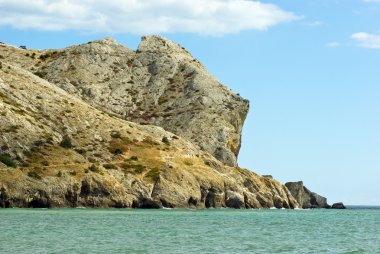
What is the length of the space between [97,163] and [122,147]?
15.2 meters

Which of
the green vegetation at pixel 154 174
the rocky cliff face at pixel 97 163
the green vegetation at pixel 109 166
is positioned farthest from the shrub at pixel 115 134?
the green vegetation at pixel 154 174

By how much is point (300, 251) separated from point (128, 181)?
82766 millimetres

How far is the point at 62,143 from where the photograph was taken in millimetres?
140625

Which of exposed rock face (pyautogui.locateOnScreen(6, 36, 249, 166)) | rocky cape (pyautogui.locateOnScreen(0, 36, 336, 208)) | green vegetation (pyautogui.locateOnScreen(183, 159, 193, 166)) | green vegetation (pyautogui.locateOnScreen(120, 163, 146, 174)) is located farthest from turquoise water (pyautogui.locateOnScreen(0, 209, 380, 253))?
exposed rock face (pyautogui.locateOnScreen(6, 36, 249, 166))

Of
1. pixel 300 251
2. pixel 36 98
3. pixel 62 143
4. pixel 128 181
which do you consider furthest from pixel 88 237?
pixel 36 98

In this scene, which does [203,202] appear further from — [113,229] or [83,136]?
[113,229]

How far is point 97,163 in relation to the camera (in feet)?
438

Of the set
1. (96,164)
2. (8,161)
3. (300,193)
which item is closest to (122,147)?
(96,164)

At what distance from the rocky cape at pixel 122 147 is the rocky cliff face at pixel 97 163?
206mm

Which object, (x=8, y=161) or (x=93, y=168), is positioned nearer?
(x=8, y=161)

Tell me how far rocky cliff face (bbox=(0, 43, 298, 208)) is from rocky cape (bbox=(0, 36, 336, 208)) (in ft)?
0.68

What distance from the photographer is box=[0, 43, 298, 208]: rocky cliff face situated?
117625mm

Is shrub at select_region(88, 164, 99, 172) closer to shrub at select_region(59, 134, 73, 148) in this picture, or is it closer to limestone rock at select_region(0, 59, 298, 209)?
limestone rock at select_region(0, 59, 298, 209)

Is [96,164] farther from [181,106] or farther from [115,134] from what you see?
[181,106]
